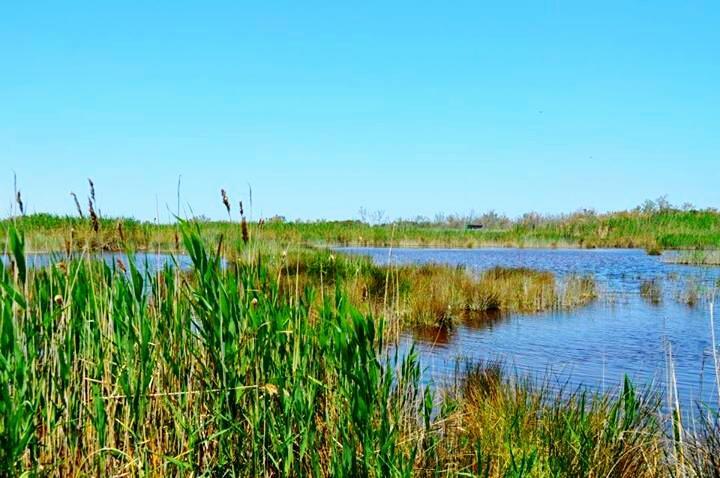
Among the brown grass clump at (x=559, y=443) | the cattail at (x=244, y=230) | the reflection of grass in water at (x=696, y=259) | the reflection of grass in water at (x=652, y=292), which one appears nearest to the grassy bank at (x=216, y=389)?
the brown grass clump at (x=559, y=443)

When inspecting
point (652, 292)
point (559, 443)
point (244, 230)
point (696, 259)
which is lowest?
point (652, 292)

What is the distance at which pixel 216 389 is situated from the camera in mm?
3188

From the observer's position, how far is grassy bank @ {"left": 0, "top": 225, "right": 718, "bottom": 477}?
3.02 m

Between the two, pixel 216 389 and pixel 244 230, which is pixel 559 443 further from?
pixel 244 230

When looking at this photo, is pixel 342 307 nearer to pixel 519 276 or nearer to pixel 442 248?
pixel 519 276

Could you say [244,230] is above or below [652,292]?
above

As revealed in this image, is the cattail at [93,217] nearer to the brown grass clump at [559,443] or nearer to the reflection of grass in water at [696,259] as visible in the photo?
the brown grass clump at [559,443]

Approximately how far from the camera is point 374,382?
3.05m

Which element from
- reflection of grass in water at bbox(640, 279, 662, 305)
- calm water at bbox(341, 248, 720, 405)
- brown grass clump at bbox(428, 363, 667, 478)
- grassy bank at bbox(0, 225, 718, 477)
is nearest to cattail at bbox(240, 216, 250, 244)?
grassy bank at bbox(0, 225, 718, 477)

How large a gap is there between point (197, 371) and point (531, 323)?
10134mm

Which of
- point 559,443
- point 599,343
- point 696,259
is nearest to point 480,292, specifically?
point 599,343

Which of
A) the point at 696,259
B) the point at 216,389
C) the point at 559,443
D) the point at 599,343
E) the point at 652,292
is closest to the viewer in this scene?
the point at 216,389

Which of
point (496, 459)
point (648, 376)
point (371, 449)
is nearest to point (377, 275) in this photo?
point (648, 376)

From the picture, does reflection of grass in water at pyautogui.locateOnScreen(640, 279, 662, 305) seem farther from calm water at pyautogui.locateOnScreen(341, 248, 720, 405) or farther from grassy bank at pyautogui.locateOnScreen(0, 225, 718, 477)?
Result: grassy bank at pyautogui.locateOnScreen(0, 225, 718, 477)
